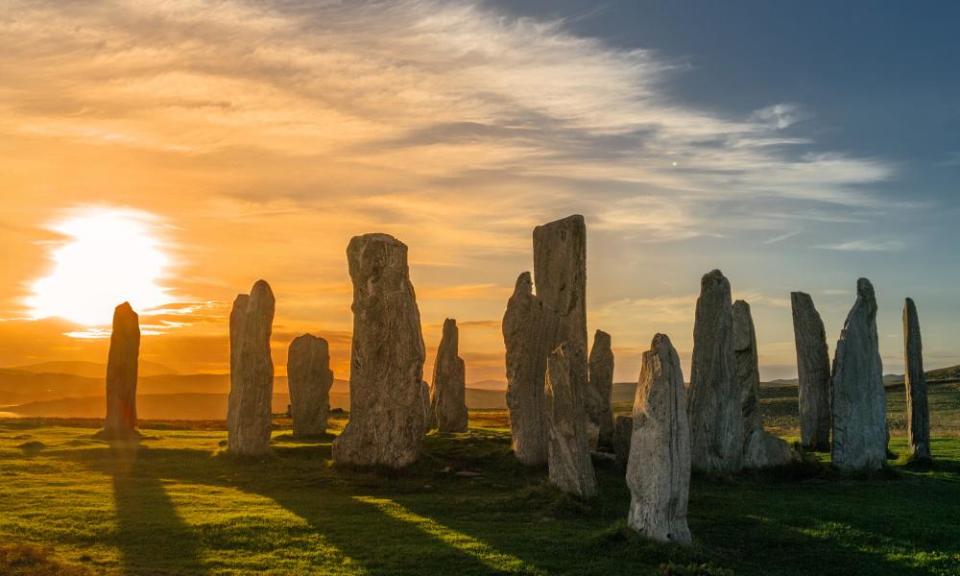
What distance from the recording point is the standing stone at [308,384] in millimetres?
38812

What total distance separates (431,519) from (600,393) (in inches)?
609

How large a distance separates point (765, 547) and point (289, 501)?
1132 cm

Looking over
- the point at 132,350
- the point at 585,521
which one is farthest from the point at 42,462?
the point at 585,521

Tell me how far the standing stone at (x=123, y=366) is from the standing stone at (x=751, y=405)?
81.2 feet

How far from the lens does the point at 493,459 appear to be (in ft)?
99.6

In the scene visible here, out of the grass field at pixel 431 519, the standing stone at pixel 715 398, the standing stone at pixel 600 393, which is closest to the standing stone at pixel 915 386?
the grass field at pixel 431 519

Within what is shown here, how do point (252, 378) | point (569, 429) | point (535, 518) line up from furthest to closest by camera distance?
point (252, 378)
point (569, 429)
point (535, 518)

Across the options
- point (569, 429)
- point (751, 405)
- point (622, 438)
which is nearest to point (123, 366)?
point (622, 438)

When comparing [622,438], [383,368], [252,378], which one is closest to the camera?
[622,438]

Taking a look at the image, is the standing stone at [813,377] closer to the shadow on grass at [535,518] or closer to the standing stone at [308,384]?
the shadow on grass at [535,518]

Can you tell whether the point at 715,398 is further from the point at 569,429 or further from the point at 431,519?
the point at 431,519

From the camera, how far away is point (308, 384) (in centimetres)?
3916

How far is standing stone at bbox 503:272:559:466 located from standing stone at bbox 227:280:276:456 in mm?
→ 8099

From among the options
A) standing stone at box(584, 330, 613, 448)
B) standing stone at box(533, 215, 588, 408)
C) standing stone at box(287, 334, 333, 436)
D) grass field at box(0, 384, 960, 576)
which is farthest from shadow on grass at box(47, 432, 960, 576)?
standing stone at box(287, 334, 333, 436)
